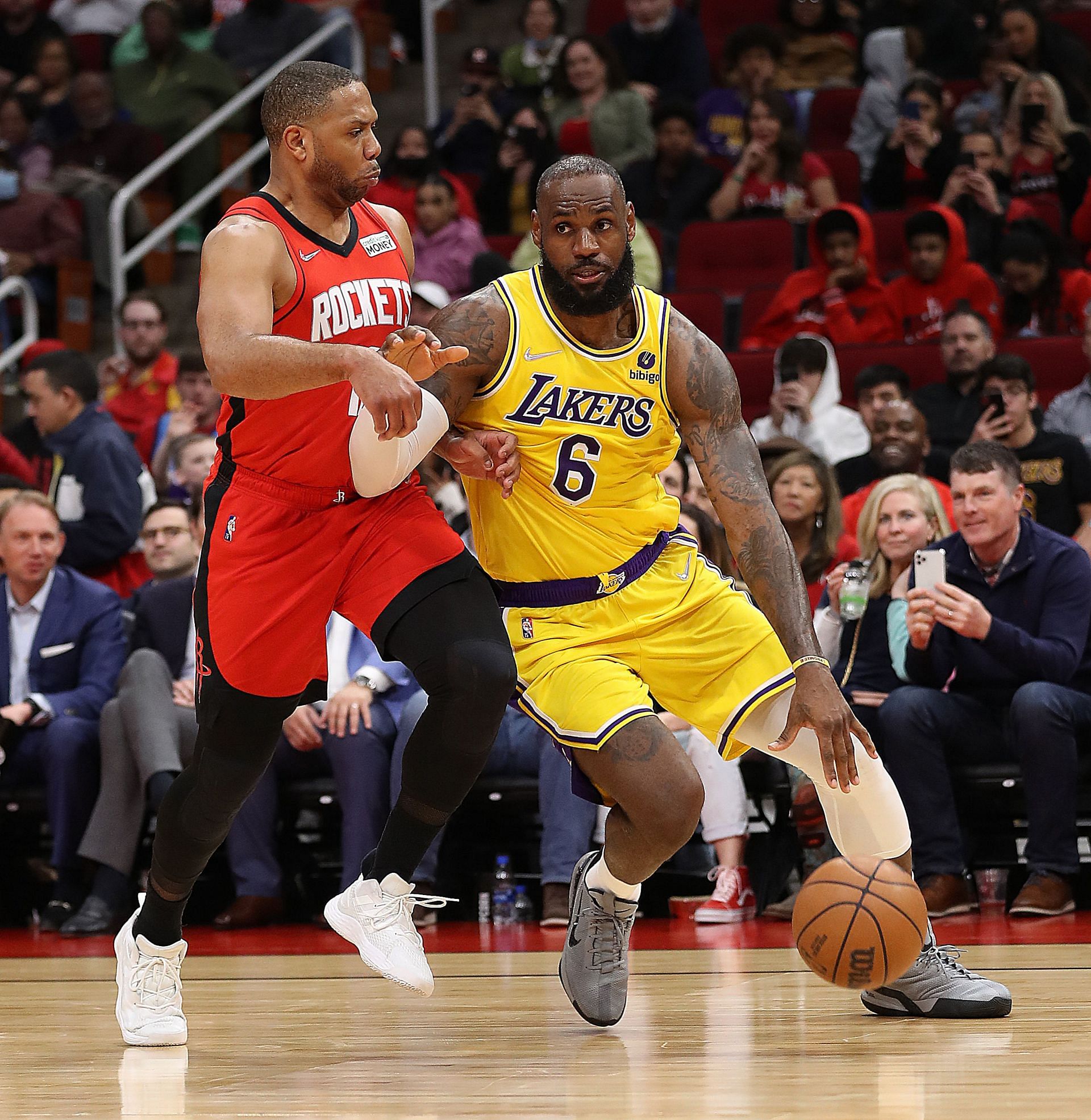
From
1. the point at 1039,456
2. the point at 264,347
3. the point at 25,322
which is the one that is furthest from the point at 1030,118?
the point at 264,347

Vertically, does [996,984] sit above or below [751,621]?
below

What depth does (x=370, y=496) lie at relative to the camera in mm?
3691

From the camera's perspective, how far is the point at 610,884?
3961 mm

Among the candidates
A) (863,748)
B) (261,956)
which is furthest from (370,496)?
(261,956)

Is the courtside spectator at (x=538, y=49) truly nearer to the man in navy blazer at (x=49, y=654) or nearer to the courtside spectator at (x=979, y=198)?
the courtside spectator at (x=979, y=198)

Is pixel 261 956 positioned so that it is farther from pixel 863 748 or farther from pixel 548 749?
pixel 863 748

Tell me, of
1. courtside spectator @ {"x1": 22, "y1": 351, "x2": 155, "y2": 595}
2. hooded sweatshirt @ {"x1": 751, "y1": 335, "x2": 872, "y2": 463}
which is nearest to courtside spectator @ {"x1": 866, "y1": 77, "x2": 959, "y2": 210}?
hooded sweatshirt @ {"x1": 751, "y1": 335, "x2": 872, "y2": 463}

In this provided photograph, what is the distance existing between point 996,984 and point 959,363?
4559mm

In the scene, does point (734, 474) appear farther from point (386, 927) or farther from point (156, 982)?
point (156, 982)

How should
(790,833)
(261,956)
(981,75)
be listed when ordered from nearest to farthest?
1. (261,956)
2. (790,833)
3. (981,75)

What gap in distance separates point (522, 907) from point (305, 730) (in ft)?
3.54

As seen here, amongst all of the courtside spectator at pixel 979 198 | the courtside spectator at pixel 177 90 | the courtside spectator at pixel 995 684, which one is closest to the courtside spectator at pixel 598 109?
the courtside spectator at pixel 979 198

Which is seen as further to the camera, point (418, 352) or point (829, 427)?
point (829, 427)

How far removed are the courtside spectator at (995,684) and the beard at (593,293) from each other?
2416 millimetres
